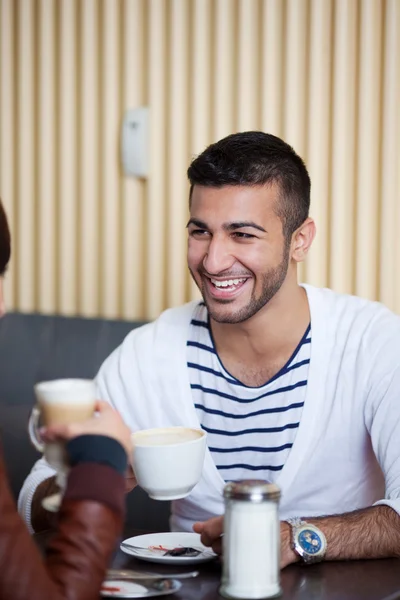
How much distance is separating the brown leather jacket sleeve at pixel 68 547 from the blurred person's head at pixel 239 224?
2.72ft

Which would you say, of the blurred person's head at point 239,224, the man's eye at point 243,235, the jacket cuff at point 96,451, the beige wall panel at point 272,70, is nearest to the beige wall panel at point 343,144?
the beige wall panel at point 272,70

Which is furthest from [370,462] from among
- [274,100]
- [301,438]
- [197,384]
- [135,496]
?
[274,100]

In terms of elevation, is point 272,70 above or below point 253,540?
above

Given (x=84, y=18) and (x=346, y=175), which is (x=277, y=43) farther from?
(x=84, y=18)

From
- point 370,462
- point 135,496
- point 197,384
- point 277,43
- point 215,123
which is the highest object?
point 277,43

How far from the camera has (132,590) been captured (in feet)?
4.04

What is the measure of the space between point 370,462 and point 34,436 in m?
0.88

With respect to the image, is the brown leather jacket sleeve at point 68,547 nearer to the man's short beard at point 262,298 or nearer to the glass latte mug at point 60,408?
the glass latte mug at point 60,408

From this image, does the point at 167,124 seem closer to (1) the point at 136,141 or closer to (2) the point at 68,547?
(1) the point at 136,141

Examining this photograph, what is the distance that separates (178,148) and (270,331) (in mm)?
949

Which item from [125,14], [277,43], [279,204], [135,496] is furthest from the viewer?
[125,14]

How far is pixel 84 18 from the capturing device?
284cm

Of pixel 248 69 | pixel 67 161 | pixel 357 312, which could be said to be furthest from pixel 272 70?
pixel 357 312

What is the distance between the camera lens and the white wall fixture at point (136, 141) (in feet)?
9.06
